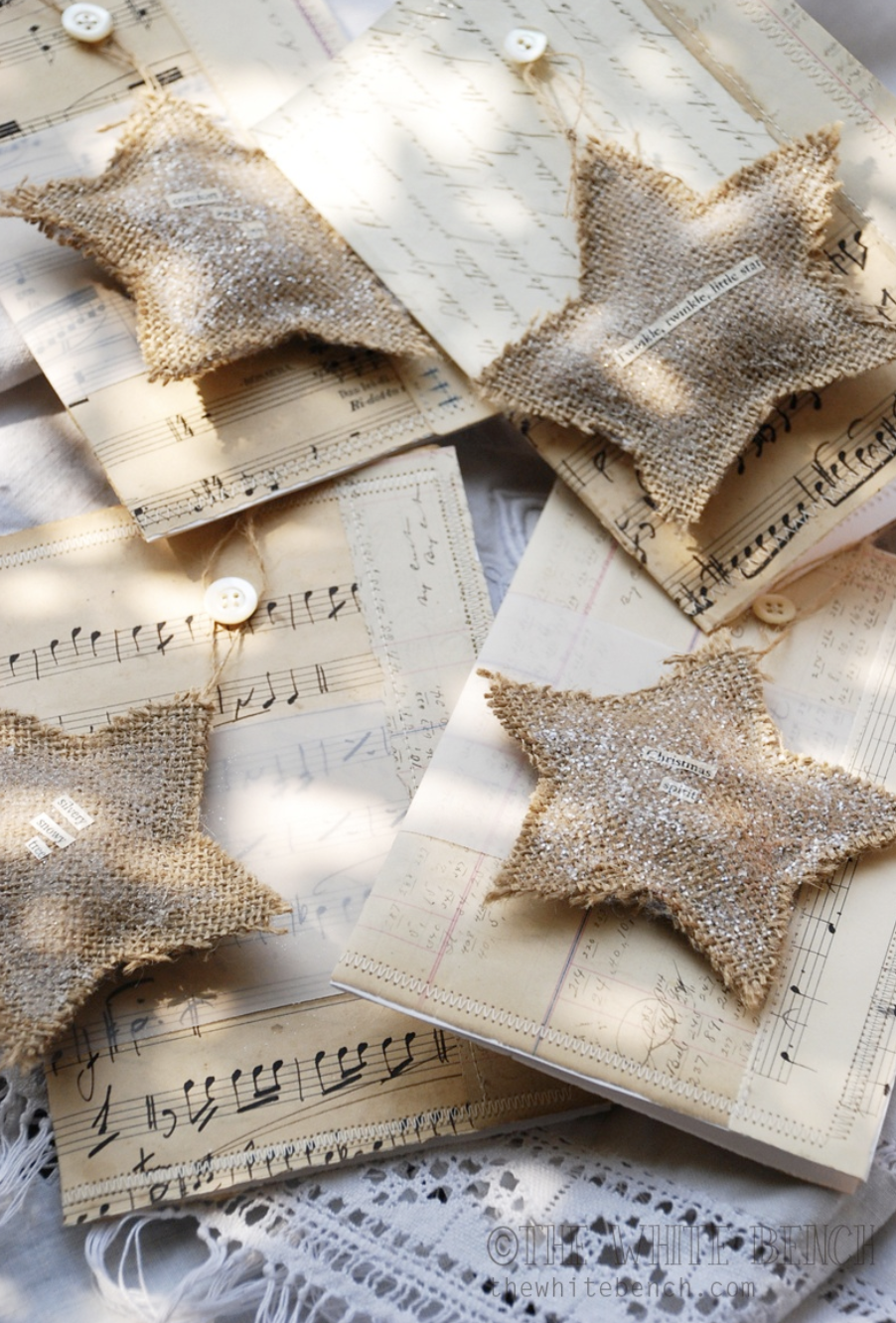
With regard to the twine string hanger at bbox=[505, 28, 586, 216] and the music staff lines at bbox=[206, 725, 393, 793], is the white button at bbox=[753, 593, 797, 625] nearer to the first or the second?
the music staff lines at bbox=[206, 725, 393, 793]

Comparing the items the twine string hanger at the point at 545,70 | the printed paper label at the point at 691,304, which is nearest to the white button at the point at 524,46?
the twine string hanger at the point at 545,70

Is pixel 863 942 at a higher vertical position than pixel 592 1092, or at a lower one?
higher

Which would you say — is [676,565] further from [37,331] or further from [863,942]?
[37,331]

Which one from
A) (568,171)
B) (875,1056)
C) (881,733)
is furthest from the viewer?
(568,171)

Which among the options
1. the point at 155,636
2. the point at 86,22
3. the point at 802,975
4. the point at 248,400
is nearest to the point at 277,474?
the point at 248,400

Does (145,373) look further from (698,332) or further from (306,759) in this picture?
(698,332)

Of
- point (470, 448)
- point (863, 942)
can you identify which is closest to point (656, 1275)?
point (863, 942)
